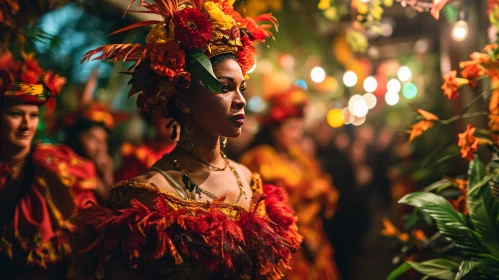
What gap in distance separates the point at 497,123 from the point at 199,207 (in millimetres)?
1527

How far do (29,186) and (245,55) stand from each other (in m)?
1.27

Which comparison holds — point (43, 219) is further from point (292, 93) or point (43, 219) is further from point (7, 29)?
point (292, 93)

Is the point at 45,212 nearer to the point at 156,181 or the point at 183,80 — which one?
the point at 156,181

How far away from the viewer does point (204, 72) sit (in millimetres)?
1926

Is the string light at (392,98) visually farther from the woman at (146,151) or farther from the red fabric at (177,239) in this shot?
the red fabric at (177,239)

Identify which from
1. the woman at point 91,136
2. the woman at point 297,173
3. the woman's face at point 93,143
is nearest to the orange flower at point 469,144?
the woman at point 297,173

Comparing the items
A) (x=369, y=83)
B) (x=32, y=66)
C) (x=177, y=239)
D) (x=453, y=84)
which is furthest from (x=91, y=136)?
(x=369, y=83)

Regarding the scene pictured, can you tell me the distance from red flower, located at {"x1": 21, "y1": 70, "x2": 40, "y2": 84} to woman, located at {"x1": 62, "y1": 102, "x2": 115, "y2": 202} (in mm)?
970

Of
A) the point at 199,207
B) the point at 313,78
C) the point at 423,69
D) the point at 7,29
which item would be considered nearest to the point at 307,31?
the point at 313,78

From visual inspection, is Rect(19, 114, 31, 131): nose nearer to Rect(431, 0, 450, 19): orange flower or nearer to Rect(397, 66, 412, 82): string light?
Rect(431, 0, 450, 19): orange flower

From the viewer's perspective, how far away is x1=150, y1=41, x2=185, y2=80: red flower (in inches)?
74.8

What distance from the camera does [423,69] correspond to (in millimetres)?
5195

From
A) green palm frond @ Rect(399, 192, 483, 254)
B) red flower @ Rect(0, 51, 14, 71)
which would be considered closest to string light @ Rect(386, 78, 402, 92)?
green palm frond @ Rect(399, 192, 483, 254)

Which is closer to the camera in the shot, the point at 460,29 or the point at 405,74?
the point at 460,29
